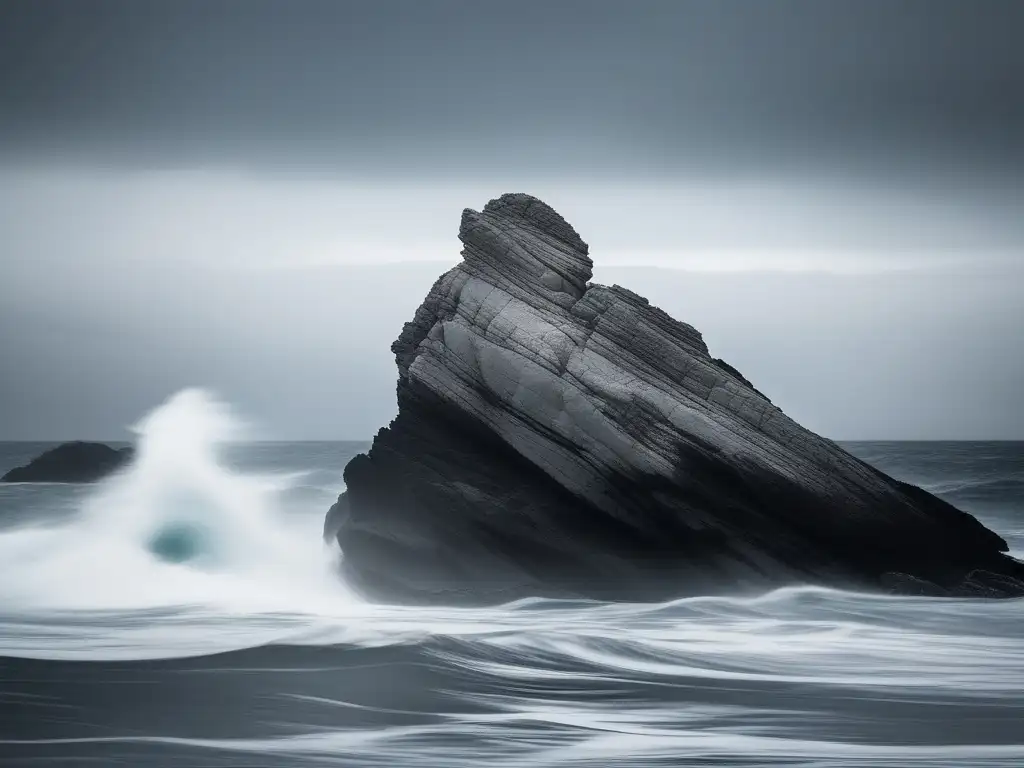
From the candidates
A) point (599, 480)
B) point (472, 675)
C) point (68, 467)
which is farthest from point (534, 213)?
point (68, 467)

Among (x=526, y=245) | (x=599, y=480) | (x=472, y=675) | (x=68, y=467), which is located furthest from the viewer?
(x=68, y=467)

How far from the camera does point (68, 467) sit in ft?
243

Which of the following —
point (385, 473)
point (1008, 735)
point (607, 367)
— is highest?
point (607, 367)

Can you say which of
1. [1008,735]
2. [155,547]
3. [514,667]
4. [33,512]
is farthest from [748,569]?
[33,512]

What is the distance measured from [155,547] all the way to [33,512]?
21453 mm

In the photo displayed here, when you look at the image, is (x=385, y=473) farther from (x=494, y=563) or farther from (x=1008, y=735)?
(x=1008, y=735)

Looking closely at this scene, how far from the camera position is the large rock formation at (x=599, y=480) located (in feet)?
77.2

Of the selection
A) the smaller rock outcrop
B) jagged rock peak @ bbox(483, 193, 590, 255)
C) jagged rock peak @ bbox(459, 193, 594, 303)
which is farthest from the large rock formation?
the smaller rock outcrop

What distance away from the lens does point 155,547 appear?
105ft

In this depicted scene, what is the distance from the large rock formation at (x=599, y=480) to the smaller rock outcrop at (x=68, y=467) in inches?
2051

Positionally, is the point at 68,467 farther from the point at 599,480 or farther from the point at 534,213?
the point at 599,480

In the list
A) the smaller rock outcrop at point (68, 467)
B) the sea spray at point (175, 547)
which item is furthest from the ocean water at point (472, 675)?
the smaller rock outcrop at point (68, 467)

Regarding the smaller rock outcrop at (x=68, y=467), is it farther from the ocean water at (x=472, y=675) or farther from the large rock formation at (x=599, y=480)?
the large rock formation at (x=599, y=480)

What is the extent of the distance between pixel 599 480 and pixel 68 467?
57978 millimetres
